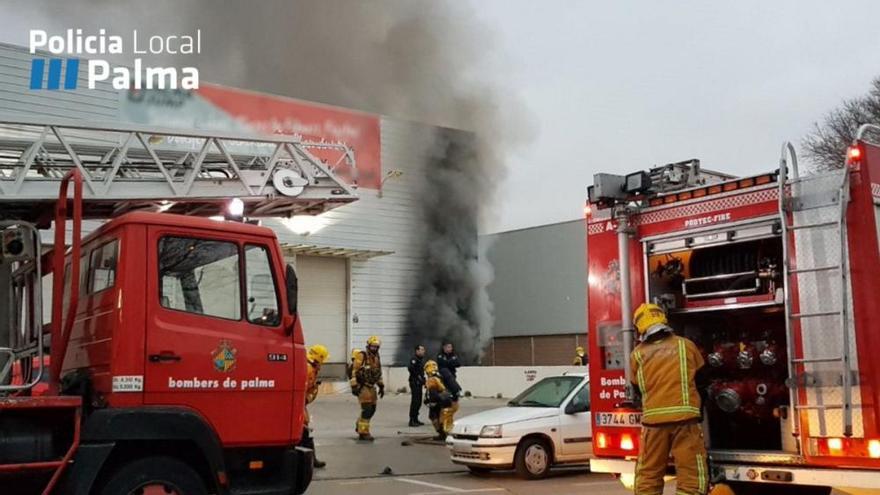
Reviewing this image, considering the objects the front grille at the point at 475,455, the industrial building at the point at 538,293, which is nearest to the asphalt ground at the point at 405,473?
the front grille at the point at 475,455

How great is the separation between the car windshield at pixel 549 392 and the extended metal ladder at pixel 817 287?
527 centimetres

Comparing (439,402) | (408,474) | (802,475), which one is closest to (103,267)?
(802,475)

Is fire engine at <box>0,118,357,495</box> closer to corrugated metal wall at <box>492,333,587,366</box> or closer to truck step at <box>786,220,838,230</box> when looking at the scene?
truck step at <box>786,220,838,230</box>

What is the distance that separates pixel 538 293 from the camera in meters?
33.0

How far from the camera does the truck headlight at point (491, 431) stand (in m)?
9.80

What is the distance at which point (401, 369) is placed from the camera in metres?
26.9

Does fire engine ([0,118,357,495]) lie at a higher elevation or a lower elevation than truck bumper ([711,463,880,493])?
higher

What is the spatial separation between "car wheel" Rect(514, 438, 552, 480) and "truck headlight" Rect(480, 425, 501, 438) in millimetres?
292

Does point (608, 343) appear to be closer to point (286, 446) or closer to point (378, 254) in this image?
point (286, 446)

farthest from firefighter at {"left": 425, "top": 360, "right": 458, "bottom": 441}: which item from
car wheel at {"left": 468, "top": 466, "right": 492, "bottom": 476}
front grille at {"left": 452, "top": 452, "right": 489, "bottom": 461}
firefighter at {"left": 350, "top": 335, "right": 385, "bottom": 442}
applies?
front grille at {"left": 452, "top": 452, "right": 489, "bottom": 461}

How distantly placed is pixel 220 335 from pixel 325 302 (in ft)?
72.3

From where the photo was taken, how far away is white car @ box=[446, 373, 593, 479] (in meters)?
9.78

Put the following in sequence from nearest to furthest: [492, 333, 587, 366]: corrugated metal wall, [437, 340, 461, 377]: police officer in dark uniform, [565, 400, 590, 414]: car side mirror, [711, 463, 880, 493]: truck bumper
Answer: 1. [711, 463, 880, 493]: truck bumper
2. [565, 400, 590, 414]: car side mirror
3. [437, 340, 461, 377]: police officer in dark uniform
4. [492, 333, 587, 366]: corrugated metal wall

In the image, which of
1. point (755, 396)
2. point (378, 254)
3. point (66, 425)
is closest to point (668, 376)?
point (755, 396)
